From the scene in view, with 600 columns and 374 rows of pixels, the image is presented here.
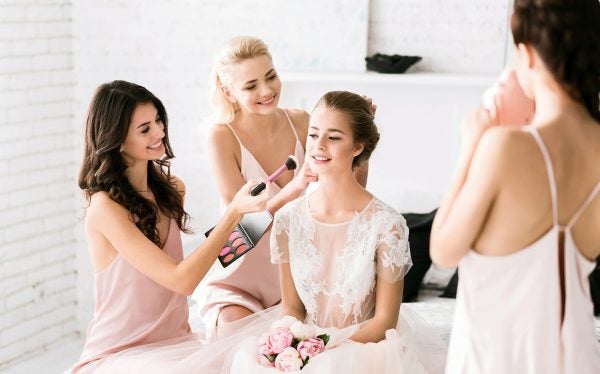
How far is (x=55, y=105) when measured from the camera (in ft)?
14.0

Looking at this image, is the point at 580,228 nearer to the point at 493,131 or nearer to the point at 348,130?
the point at 493,131

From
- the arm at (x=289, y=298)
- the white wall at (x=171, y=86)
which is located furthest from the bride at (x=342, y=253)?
the white wall at (x=171, y=86)

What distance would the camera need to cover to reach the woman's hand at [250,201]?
214cm

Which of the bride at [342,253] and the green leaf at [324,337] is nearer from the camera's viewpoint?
the green leaf at [324,337]

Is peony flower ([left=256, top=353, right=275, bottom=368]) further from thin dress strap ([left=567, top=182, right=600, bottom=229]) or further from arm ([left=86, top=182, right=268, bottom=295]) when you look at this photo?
thin dress strap ([left=567, top=182, right=600, bottom=229])

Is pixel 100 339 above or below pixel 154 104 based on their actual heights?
below

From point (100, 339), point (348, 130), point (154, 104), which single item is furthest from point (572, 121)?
point (100, 339)

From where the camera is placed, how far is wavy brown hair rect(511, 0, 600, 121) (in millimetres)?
1447

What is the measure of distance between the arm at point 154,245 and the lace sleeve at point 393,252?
13.5 inches

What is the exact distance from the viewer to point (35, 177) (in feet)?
13.7

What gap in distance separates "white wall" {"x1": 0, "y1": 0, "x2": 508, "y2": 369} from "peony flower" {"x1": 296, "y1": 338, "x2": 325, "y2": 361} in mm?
1648

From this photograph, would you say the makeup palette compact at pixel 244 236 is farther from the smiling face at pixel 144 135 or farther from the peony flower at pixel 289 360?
the peony flower at pixel 289 360

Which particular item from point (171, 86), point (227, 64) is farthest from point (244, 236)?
point (171, 86)

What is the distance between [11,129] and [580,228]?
3.10 m
